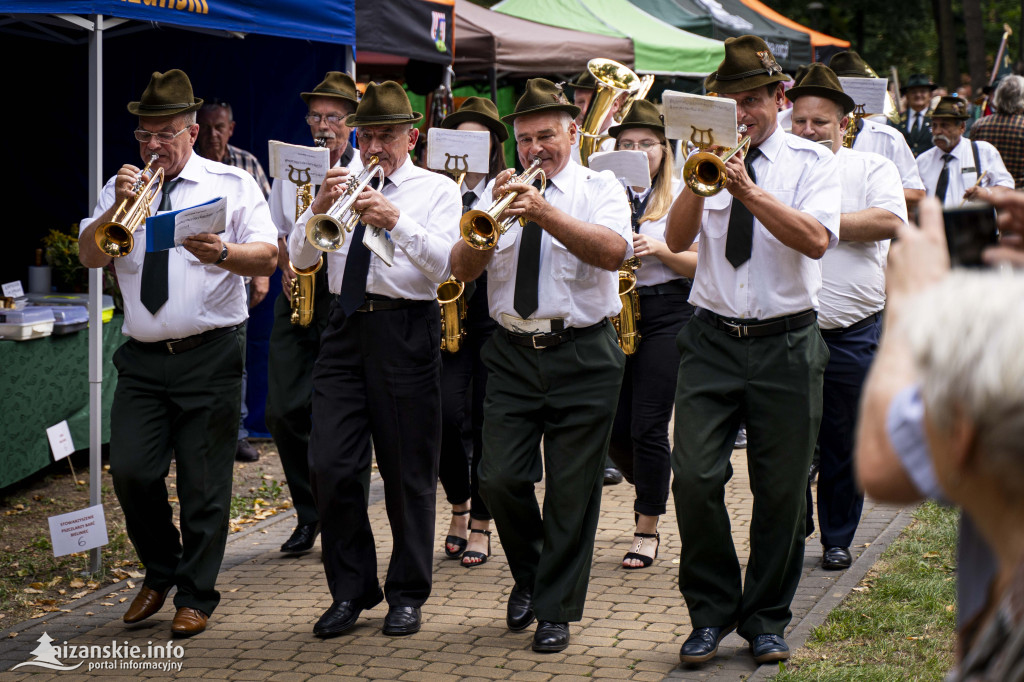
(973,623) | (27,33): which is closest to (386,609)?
(973,623)

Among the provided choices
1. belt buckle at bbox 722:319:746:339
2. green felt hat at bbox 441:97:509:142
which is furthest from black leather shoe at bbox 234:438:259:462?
belt buckle at bbox 722:319:746:339

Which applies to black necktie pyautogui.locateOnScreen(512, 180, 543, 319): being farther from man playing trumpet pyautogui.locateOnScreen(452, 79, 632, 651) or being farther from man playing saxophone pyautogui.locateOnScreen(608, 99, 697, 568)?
man playing saxophone pyautogui.locateOnScreen(608, 99, 697, 568)

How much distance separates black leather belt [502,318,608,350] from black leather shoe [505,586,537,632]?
1070mm

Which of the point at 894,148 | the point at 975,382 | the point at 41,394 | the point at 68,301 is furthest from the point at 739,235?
the point at 68,301

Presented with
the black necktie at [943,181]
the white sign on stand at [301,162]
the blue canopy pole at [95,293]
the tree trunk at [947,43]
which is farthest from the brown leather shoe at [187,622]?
the tree trunk at [947,43]

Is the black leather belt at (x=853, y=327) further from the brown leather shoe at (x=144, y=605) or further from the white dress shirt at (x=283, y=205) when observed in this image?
the brown leather shoe at (x=144, y=605)

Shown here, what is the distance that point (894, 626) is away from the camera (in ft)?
17.0

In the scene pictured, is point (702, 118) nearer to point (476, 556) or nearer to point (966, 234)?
point (966, 234)

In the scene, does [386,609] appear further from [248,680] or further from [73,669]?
[73,669]

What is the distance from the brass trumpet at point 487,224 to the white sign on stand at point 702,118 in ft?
2.15

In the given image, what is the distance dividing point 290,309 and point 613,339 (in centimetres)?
207

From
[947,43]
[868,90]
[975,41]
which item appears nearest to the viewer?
[868,90]

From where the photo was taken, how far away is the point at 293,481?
668 cm

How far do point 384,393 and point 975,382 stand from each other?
3690mm
